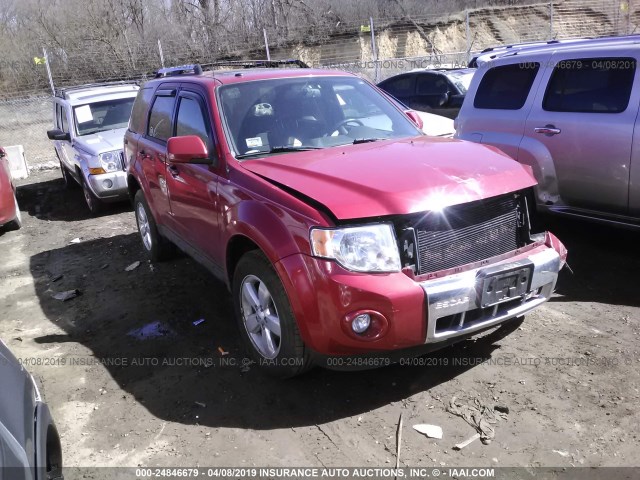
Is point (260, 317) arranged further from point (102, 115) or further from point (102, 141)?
point (102, 115)

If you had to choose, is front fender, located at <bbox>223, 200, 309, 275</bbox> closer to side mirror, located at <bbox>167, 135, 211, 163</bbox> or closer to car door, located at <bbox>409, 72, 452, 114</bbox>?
side mirror, located at <bbox>167, 135, 211, 163</bbox>

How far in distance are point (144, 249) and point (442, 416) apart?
4565mm

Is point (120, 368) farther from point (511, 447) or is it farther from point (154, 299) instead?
point (511, 447)

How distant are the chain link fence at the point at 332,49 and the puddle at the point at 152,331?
469 inches

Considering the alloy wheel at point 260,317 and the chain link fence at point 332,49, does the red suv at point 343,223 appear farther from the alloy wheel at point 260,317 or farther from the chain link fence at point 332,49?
the chain link fence at point 332,49

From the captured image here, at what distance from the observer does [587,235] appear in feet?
19.6

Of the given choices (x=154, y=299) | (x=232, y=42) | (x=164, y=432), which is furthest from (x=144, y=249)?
(x=232, y=42)

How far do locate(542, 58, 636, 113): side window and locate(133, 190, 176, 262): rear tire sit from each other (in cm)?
405

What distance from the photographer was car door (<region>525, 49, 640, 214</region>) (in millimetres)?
Result: 4926

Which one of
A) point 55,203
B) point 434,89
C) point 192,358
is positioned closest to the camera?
point 192,358

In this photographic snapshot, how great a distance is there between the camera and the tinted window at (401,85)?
11492mm

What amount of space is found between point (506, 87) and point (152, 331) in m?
4.29

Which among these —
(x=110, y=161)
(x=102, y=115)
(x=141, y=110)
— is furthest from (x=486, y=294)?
(x=102, y=115)

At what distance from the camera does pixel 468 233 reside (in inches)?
129
